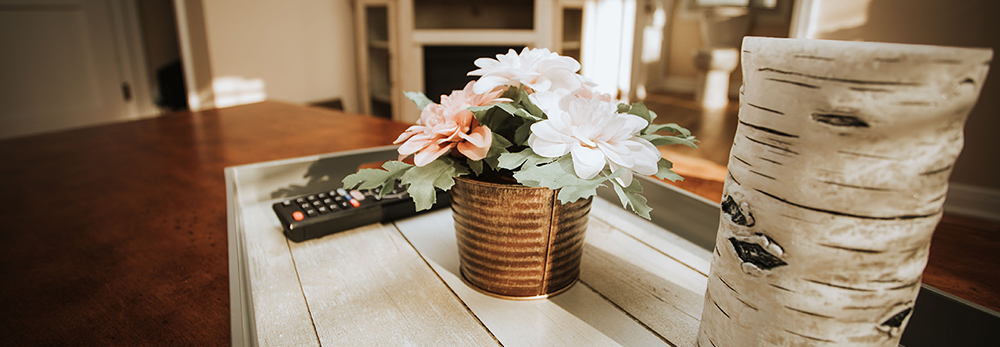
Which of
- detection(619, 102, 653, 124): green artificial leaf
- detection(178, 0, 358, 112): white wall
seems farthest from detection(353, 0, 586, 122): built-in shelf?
detection(619, 102, 653, 124): green artificial leaf

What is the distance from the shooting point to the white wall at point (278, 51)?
95.9 inches

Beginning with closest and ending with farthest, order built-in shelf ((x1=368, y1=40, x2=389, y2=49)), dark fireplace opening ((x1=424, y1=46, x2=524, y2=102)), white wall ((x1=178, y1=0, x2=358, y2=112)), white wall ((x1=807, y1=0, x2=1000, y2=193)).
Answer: white wall ((x1=807, y1=0, x2=1000, y2=193)) → white wall ((x1=178, y1=0, x2=358, y2=112)) → dark fireplace opening ((x1=424, y1=46, x2=524, y2=102)) → built-in shelf ((x1=368, y1=40, x2=389, y2=49))

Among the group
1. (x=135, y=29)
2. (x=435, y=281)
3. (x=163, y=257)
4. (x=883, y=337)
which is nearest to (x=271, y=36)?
(x=135, y=29)

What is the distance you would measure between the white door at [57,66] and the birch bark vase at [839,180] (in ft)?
11.9

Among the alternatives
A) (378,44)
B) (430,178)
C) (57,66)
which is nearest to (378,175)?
(430,178)

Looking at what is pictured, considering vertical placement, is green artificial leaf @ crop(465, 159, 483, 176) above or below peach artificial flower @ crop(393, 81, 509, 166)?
below

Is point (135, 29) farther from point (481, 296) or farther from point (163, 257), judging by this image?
point (481, 296)

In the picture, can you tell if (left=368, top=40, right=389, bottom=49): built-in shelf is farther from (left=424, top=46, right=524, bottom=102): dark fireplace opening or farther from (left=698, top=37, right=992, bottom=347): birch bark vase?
(left=698, top=37, right=992, bottom=347): birch bark vase

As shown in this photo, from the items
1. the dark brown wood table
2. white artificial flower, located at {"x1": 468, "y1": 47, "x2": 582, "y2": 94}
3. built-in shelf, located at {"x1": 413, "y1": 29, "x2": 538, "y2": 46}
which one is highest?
built-in shelf, located at {"x1": 413, "y1": 29, "x2": 538, "y2": 46}

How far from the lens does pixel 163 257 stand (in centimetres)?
52

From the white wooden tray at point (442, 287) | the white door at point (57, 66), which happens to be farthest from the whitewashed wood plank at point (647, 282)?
the white door at point (57, 66)

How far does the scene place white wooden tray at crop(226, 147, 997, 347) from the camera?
373 millimetres

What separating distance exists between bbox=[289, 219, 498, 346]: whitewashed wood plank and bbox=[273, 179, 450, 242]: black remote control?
13 millimetres

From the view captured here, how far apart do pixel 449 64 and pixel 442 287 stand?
2461mm
